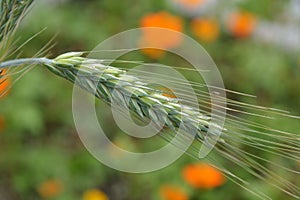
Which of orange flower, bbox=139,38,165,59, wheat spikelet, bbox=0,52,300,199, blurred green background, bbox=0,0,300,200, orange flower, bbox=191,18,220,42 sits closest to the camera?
wheat spikelet, bbox=0,52,300,199

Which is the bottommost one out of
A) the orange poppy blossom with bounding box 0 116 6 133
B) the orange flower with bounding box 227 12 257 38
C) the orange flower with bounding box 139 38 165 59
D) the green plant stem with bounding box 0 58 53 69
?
the orange flower with bounding box 227 12 257 38

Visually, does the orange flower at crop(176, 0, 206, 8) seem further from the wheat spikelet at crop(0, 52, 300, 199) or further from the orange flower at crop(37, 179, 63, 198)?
the wheat spikelet at crop(0, 52, 300, 199)

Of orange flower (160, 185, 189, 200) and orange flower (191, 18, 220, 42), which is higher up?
orange flower (191, 18, 220, 42)

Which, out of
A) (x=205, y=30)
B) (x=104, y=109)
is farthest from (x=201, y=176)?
(x=205, y=30)

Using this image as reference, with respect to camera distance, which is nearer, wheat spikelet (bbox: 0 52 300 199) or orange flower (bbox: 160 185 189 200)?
wheat spikelet (bbox: 0 52 300 199)

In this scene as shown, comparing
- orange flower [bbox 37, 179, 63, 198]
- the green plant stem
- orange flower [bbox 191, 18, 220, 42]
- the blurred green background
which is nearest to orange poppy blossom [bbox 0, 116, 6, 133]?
the blurred green background

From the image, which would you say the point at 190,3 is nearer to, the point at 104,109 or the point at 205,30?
the point at 205,30
